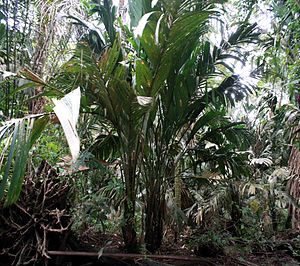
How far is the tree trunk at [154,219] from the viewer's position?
9.07 ft

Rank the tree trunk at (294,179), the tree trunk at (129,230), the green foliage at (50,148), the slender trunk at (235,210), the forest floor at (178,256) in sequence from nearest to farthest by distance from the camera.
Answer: the forest floor at (178,256) < the tree trunk at (129,230) < the green foliage at (50,148) < the slender trunk at (235,210) < the tree trunk at (294,179)

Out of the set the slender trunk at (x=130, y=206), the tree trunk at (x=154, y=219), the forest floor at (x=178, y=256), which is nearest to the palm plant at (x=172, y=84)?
the tree trunk at (x=154, y=219)

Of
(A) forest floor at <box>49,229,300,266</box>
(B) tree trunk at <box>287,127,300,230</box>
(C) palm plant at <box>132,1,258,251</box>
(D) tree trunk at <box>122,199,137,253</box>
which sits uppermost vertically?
(C) palm plant at <box>132,1,258,251</box>

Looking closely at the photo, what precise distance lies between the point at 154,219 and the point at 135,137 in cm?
72

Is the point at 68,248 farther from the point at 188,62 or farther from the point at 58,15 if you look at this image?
the point at 58,15

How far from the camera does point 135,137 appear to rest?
2.58m

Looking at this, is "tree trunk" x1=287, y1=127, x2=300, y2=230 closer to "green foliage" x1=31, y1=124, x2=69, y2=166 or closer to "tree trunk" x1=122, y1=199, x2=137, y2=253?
"tree trunk" x1=122, y1=199, x2=137, y2=253

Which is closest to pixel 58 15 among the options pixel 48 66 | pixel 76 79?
pixel 48 66

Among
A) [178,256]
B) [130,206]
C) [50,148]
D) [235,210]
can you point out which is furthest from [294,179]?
[50,148]

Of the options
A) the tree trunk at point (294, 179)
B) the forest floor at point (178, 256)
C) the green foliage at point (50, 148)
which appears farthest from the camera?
the tree trunk at point (294, 179)

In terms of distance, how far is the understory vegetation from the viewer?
→ 223 centimetres

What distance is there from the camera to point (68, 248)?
2379 mm

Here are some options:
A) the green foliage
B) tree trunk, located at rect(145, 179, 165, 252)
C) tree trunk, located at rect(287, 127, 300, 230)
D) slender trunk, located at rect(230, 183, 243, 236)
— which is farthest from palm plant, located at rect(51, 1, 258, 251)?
tree trunk, located at rect(287, 127, 300, 230)

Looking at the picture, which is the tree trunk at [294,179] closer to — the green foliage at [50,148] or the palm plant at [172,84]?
the palm plant at [172,84]
